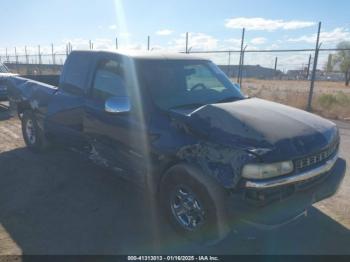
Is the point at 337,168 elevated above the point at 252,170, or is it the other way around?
the point at 252,170

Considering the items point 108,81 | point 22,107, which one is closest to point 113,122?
point 108,81

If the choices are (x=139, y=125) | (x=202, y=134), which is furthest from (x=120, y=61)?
(x=202, y=134)

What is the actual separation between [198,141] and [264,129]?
0.61 metres

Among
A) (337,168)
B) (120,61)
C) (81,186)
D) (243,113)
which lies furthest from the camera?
(81,186)

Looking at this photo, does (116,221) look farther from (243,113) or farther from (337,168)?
(337,168)

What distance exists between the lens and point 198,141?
3.21m

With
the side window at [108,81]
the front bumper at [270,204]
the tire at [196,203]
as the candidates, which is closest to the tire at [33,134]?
the side window at [108,81]

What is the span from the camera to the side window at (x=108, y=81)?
4180 mm

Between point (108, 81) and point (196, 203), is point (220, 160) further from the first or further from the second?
point (108, 81)

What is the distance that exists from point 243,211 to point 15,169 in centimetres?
406

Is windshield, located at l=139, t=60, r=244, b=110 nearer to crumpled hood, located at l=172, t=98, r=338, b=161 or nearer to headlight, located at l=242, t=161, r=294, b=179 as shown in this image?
crumpled hood, located at l=172, t=98, r=338, b=161

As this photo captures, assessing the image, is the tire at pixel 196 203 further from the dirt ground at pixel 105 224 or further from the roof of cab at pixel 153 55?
the roof of cab at pixel 153 55

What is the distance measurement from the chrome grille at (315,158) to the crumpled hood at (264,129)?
6 cm

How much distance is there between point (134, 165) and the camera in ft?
12.8
